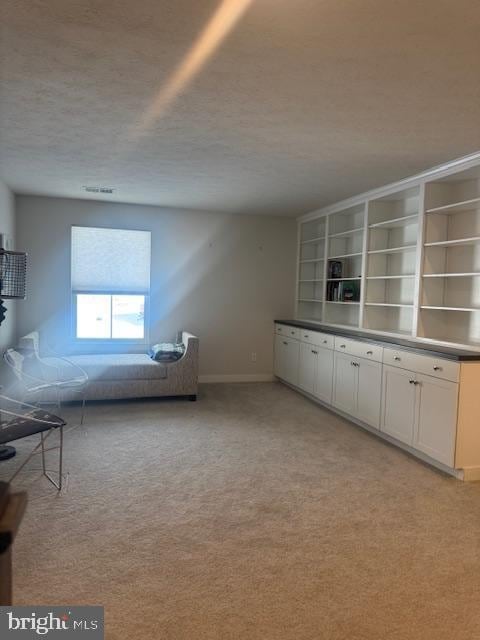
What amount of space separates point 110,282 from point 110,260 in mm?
302

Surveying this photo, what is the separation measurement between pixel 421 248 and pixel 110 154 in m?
2.91

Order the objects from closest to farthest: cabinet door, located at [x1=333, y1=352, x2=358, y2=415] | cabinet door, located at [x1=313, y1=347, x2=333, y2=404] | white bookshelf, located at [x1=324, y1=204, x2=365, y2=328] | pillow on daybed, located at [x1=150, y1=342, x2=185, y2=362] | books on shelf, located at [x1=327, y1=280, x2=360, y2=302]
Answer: cabinet door, located at [x1=333, y1=352, x2=358, y2=415] → cabinet door, located at [x1=313, y1=347, x2=333, y2=404] → pillow on daybed, located at [x1=150, y1=342, x2=185, y2=362] → books on shelf, located at [x1=327, y1=280, x2=360, y2=302] → white bookshelf, located at [x1=324, y1=204, x2=365, y2=328]

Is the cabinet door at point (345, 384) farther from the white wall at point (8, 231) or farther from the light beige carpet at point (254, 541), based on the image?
the white wall at point (8, 231)

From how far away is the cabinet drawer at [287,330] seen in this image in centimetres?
589

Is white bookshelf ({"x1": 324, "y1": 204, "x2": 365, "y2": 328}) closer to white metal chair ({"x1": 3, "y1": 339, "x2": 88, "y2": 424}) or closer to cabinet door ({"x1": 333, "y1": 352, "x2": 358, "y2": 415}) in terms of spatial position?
cabinet door ({"x1": 333, "y1": 352, "x2": 358, "y2": 415})

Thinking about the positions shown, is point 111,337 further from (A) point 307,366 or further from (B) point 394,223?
(B) point 394,223

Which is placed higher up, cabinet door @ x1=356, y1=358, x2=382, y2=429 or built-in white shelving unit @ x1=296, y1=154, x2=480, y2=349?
built-in white shelving unit @ x1=296, y1=154, x2=480, y2=349

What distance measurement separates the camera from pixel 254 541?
2.36 metres

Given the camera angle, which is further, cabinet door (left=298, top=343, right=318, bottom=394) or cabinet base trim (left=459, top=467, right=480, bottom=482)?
cabinet door (left=298, top=343, right=318, bottom=394)

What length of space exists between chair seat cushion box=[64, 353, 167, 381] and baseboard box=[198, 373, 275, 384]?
49.3 inches

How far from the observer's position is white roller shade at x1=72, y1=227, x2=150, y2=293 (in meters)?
5.83

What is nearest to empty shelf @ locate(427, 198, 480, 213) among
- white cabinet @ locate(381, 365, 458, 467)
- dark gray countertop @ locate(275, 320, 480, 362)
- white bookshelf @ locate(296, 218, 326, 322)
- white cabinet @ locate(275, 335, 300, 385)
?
dark gray countertop @ locate(275, 320, 480, 362)

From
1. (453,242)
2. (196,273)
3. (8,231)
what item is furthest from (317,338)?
(8,231)

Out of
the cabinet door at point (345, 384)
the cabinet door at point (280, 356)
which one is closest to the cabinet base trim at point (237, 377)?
the cabinet door at point (280, 356)
